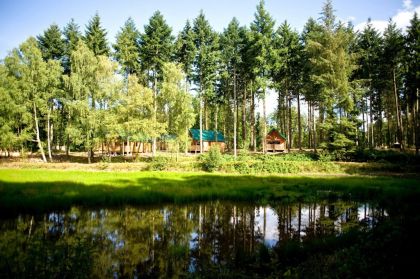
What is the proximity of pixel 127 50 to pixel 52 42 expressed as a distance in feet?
42.7

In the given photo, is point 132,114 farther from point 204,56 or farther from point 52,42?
point 52,42

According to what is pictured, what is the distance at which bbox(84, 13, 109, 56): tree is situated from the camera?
4344 centimetres

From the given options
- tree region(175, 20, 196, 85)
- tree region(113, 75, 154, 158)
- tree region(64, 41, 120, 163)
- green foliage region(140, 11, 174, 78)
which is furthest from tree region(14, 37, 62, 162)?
tree region(175, 20, 196, 85)

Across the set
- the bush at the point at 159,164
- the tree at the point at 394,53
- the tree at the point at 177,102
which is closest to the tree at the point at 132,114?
the tree at the point at 177,102

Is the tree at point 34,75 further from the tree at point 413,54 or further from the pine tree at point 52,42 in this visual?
the tree at point 413,54

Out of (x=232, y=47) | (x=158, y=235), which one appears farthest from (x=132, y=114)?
(x=158, y=235)

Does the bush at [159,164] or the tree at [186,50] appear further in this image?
the tree at [186,50]

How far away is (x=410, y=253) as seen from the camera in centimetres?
576

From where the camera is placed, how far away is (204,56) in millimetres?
43000

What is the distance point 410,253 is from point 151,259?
7.02m

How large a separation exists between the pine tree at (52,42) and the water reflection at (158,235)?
39169 millimetres

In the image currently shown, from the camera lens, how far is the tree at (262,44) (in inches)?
1564

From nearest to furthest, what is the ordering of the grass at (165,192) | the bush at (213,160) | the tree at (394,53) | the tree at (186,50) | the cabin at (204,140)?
the grass at (165,192) → the bush at (213,160) → the tree at (394,53) → the tree at (186,50) → the cabin at (204,140)

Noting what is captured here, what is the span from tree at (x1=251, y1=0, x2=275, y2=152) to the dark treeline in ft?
0.53
